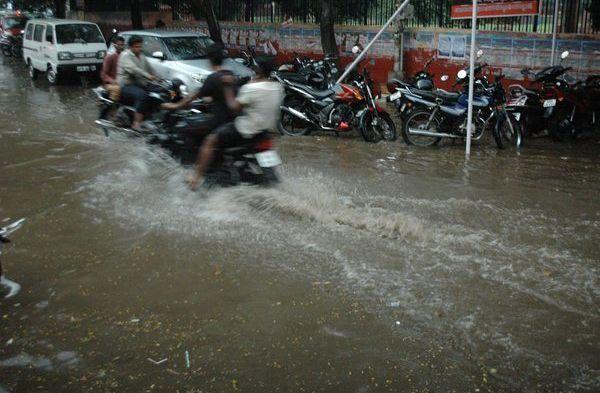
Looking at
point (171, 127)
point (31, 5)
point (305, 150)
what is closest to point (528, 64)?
point (305, 150)

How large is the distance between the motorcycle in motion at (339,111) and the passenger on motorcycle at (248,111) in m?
3.87

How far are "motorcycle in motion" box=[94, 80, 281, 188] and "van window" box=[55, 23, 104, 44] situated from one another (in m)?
9.43

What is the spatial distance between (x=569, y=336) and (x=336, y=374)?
1.58 metres

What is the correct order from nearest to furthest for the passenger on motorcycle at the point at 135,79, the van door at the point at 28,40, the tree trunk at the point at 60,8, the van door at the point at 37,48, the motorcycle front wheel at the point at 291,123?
the passenger on motorcycle at the point at 135,79
the motorcycle front wheel at the point at 291,123
the van door at the point at 37,48
the van door at the point at 28,40
the tree trunk at the point at 60,8

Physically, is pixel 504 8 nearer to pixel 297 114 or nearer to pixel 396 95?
pixel 396 95

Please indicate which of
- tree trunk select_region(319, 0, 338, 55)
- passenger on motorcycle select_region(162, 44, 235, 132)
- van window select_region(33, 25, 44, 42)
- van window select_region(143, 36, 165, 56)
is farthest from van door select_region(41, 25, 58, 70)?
passenger on motorcycle select_region(162, 44, 235, 132)

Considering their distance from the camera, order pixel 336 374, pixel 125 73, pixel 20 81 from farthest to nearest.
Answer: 1. pixel 20 81
2. pixel 125 73
3. pixel 336 374

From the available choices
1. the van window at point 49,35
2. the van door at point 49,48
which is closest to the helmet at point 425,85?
the van door at point 49,48

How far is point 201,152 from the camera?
651 centimetres

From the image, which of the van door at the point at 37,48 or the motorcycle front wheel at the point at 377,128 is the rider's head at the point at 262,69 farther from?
the van door at the point at 37,48

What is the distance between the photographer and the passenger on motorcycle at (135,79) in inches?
323

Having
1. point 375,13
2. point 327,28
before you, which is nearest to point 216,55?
point 327,28

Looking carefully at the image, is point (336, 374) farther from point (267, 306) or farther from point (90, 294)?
point (90, 294)

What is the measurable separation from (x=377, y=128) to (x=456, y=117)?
1.31m
